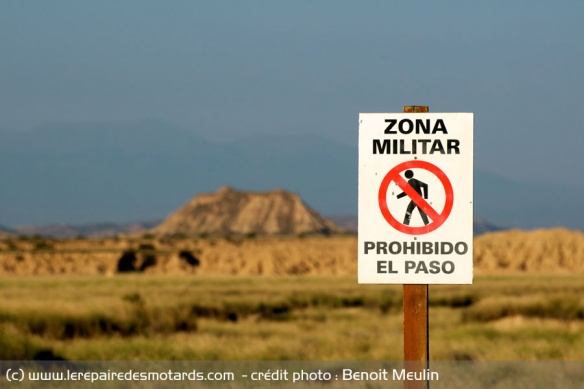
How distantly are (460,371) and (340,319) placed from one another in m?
15.4

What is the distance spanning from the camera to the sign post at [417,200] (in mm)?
6652

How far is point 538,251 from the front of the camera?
74.4 meters

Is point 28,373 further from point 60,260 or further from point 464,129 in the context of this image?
point 60,260

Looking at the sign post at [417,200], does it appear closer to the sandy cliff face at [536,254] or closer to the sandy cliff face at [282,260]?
the sandy cliff face at [282,260]

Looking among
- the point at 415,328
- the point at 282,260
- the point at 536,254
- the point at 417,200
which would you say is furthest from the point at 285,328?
the point at 536,254

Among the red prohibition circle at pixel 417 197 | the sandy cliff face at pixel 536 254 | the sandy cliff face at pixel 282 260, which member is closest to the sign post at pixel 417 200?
the red prohibition circle at pixel 417 197

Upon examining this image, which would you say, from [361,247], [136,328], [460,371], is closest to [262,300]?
[136,328]

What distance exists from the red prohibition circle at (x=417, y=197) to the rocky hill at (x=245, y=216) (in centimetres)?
15719

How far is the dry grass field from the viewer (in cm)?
1961

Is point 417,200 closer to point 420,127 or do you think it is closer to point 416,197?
point 416,197

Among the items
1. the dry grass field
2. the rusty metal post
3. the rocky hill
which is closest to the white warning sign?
the rusty metal post

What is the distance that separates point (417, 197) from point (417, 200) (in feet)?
0.06

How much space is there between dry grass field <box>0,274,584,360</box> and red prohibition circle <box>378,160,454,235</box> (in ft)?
37.9

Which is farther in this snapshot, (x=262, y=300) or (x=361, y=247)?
(x=262, y=300)
